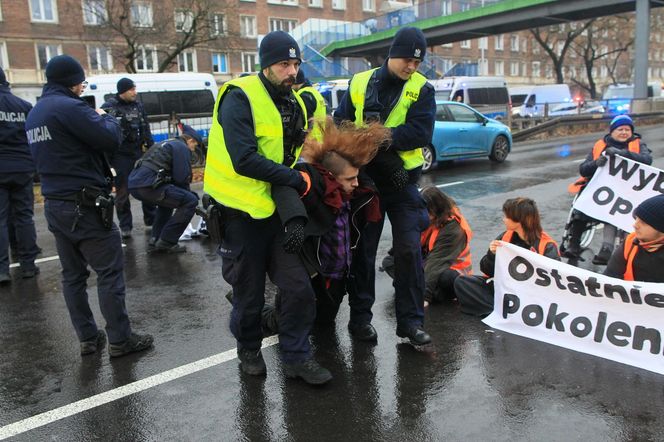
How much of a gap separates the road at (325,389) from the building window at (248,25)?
47840 mm

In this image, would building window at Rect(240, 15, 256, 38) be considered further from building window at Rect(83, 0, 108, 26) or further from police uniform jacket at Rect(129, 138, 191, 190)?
police uniform jacket at Rect(129, 138, 191, 190)

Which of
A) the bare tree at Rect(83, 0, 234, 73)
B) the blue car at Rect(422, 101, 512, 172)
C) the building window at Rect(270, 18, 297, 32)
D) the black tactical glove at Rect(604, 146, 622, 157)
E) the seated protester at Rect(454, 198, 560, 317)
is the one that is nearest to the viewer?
the seated protester at Rect(454, 198, 560, 317)

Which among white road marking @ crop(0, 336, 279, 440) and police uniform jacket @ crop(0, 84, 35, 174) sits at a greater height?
police uniform jacket @ crop(0, 84, 35, 174)

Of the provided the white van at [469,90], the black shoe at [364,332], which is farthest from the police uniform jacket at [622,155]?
the white van at [469,90]

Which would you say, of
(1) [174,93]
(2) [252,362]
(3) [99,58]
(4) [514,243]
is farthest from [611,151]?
(3) [99,58]

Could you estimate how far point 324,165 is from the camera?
3.48 m

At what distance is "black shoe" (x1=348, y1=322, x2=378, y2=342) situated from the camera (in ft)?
13.4

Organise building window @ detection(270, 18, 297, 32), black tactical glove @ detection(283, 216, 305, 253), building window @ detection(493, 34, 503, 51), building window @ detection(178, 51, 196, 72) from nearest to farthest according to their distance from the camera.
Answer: black tactical glove @ detection(283, 216, 305, 253), building window @ detection(178, 51, 196, 72), building window @ detection(270, 18, 297, 32), building window @ detection(493, 34, 503, 51)

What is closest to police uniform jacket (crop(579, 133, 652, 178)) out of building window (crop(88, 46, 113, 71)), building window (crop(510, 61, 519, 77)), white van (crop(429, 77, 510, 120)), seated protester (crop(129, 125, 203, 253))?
seated protester (crop(129, 125, 203, 253))

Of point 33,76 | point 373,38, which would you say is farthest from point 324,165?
point 33,76

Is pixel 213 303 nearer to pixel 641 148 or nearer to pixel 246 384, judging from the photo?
pixel 246 384

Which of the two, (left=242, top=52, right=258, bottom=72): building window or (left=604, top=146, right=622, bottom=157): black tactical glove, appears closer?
(left=604, top=146, right=622, bottom=157): black tactical glove

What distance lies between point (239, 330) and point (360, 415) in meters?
0.91

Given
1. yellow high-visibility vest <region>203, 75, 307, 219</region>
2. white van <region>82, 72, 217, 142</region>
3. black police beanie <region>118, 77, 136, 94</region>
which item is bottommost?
yellow high-visibility vest <region>203, 75, 307, 219</region>
